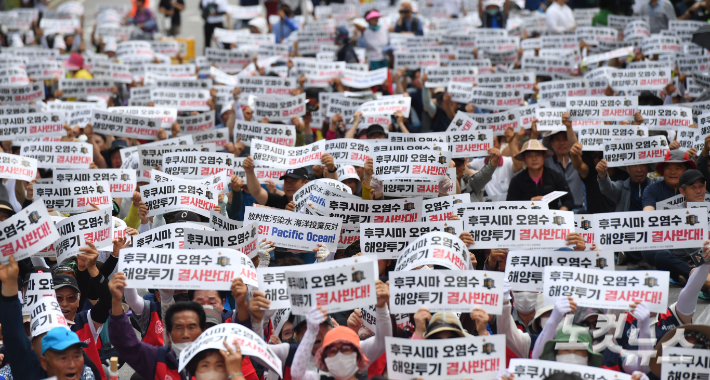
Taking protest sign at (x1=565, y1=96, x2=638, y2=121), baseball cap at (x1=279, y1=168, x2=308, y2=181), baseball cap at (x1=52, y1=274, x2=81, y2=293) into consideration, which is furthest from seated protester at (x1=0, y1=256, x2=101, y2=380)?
protest sign at (x1=565, y1=96, x2=638, y2=121)

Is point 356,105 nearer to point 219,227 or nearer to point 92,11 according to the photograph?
point 219,227

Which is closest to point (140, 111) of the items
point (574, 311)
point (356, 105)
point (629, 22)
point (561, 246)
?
point (356, 105)

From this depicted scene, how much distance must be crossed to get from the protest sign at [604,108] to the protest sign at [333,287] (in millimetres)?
6193

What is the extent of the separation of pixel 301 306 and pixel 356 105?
23.2 feet

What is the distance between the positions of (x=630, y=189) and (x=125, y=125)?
6.69m

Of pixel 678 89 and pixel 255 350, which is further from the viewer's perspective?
pixel 678 89

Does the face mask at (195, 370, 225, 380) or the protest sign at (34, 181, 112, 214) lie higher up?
the protest sign at (34, 181, 112, 214)

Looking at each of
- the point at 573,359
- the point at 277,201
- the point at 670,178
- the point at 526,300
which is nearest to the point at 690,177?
the point at 670,178

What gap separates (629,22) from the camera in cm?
1764

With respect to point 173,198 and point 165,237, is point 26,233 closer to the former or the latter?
point 165,237

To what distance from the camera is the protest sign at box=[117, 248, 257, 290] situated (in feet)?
20.3

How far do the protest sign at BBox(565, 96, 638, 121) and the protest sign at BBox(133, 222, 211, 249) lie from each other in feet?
19.5

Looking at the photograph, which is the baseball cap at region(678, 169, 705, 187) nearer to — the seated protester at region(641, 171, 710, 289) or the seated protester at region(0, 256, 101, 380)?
the seated protester at region(641, 171, 710, 289)

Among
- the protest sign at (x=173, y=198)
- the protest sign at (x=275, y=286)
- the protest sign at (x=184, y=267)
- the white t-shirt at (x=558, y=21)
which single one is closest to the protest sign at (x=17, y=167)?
the protest sign at (x=173, y=198)
